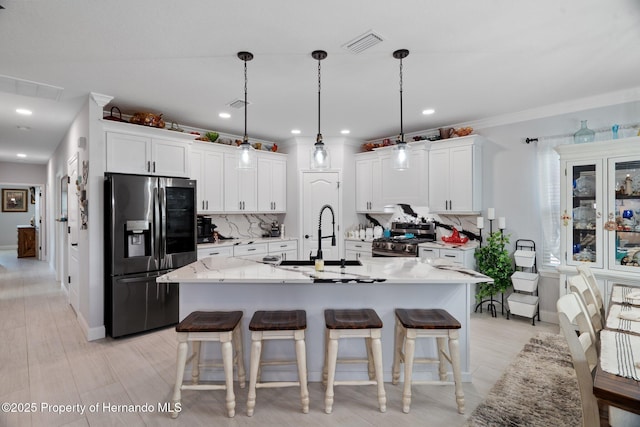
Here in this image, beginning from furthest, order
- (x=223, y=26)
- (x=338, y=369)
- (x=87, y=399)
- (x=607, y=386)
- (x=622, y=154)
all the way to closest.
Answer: (x=622, y=154)
(x=338, y=369)
(x=87, y=399)
(x=223, y=26)
(x=607, y=386)

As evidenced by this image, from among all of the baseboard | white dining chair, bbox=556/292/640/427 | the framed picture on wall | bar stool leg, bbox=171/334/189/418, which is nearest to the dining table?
white dining chair, bbox=556/292/640/427

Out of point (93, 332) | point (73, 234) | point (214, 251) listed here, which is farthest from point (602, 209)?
point (73, 234)

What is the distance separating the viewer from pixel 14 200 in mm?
10570

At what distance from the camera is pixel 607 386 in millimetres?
1196

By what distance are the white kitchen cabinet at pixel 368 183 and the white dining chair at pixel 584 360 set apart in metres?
3.65

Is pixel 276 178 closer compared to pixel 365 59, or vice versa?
pixel 365 59

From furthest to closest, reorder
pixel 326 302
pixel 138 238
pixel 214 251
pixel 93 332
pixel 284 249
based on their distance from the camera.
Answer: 1. pixel 284 249
2. pixel 214 251
3. pixel 138 238
4. pixel 93 332
5. pixel 326 302

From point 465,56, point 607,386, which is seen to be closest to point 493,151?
point 465,56

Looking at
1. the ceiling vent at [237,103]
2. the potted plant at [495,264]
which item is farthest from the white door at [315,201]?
the potted plant at [495,264]

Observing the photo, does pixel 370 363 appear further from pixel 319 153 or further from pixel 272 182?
pixel 272 182

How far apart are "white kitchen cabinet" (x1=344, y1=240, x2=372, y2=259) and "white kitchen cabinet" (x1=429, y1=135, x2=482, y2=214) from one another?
1.16 m

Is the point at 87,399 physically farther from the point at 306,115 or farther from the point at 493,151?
the point at 493,151

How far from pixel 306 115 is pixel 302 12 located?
7.10 feet

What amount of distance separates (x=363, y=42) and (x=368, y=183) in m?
3.21
